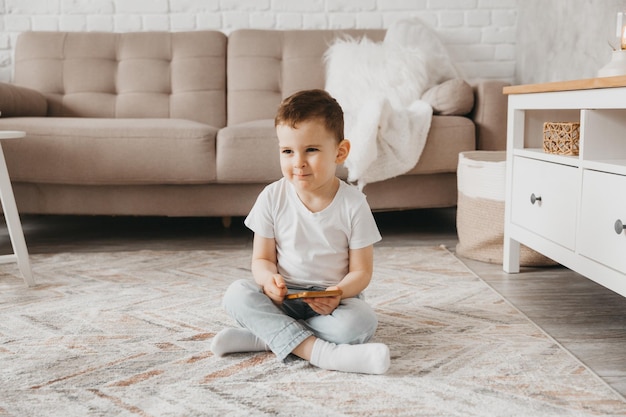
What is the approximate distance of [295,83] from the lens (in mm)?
2908

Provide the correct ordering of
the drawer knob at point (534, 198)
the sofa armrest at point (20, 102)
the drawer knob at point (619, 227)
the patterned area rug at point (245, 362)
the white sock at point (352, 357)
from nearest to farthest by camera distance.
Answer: the patterned area rug at point (245, 362), the white sock at point (352, 357), the drawer knob at point (619, 227), the drawer knob at point (534, 198), the sofa armrest at point (20, 102)

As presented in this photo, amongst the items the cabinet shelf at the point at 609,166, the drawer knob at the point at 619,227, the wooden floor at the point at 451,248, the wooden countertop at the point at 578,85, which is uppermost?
the wooden countertop at the point at 578,85

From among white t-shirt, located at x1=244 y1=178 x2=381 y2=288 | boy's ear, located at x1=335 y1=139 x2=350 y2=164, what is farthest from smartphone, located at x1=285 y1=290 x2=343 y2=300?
boy's ear, located at x1=335 y1=139 x2=350 y2=164

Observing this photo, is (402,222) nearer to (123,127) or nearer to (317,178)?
(123,127)

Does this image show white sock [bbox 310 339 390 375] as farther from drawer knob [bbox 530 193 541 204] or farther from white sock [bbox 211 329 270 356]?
drawer knob [bbox 530 193 541 204]

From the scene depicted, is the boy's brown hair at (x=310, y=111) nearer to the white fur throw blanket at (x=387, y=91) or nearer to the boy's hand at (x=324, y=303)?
the boy's hand at (x=324, y=303)

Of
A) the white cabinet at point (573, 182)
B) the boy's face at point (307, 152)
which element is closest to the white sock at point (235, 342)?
the boy's face at point (307, 152)

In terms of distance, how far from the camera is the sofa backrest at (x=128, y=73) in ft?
9.56

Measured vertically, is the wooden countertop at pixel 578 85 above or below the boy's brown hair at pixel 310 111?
above

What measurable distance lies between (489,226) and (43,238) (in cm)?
172

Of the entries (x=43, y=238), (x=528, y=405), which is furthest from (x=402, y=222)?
(x=528, y=405)

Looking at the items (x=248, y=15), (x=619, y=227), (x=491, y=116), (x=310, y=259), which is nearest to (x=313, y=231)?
(x=310, y=259)

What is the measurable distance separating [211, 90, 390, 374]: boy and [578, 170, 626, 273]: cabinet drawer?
0.48 meters

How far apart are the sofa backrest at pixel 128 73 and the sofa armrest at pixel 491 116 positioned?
1174 millimetres
